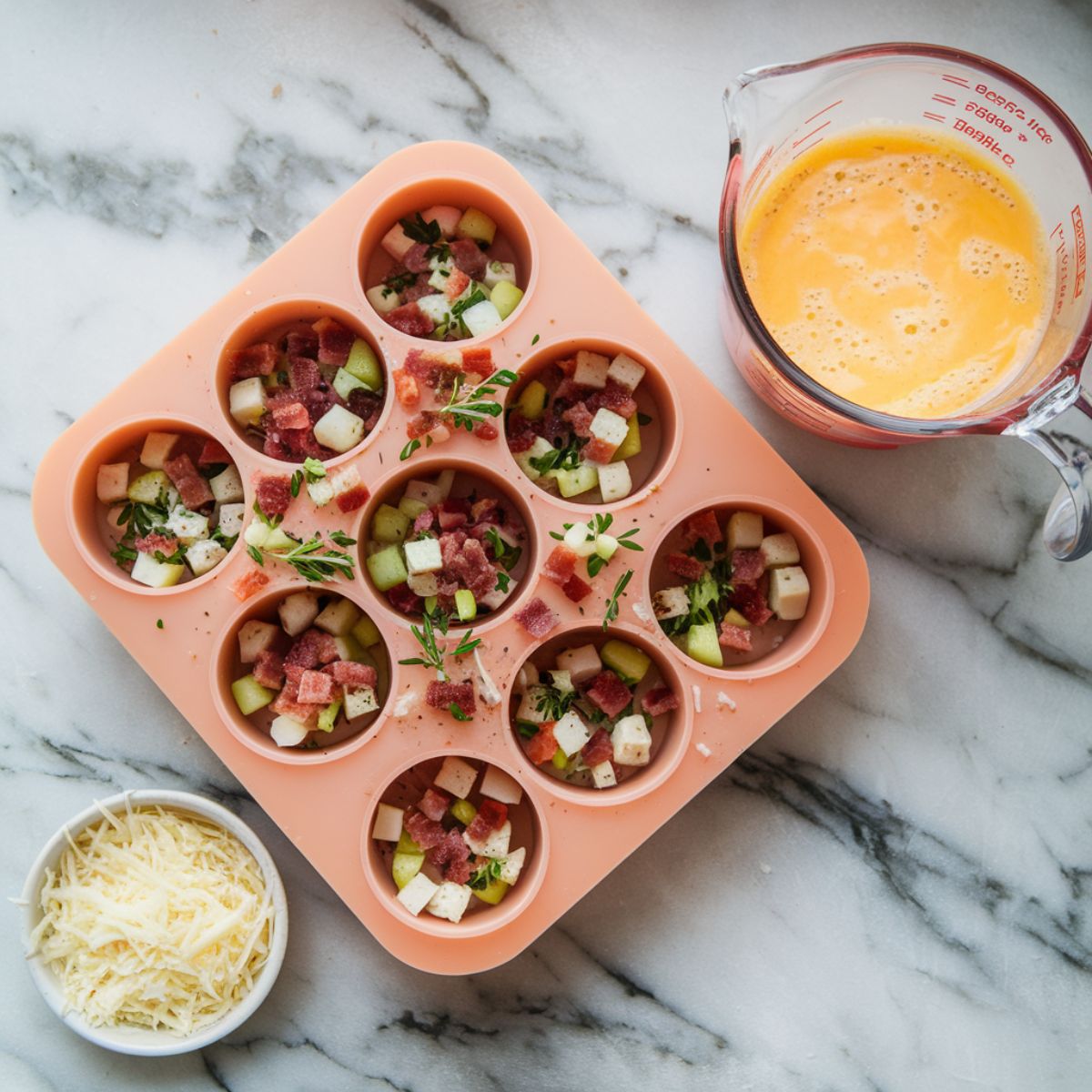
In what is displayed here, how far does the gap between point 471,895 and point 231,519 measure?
88 centimetres

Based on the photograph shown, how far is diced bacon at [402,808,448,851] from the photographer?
204cm

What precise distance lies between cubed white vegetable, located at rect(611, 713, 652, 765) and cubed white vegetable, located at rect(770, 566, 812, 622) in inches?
13.9

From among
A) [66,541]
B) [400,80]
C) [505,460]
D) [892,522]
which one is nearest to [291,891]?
[66,541]

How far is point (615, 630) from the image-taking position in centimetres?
202

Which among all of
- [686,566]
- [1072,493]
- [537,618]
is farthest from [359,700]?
[1072,493]

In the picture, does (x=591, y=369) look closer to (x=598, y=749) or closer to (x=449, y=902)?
(x=598, y=749)

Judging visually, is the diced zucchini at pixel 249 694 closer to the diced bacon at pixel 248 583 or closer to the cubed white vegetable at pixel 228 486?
the diced bacon at pixel 248 583

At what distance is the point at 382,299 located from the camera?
208cm

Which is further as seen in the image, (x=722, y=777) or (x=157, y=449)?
(x=722, y=777)

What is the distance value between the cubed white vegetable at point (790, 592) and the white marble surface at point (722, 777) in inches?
10.1

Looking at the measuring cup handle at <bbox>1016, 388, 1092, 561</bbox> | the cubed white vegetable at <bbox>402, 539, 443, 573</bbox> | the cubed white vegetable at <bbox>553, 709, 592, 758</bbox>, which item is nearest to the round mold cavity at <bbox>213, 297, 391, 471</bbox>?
the cubed white vegetable at <bbox>402, 539, 443, 573</bbox>

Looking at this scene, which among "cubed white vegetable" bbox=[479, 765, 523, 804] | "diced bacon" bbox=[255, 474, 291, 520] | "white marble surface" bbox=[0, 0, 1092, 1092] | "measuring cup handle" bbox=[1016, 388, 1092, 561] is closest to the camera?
"measuring cup handle" bbox=[1016, 388, 1092, 561]

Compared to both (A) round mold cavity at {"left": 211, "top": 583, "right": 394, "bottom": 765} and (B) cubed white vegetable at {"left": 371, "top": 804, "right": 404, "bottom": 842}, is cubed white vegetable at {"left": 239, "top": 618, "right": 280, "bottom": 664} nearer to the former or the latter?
(A) round mold cavity at {"left": 211, "top": 583, "right": 394, "bottom": 765}

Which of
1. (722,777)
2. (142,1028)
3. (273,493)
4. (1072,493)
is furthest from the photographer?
(722,777)
